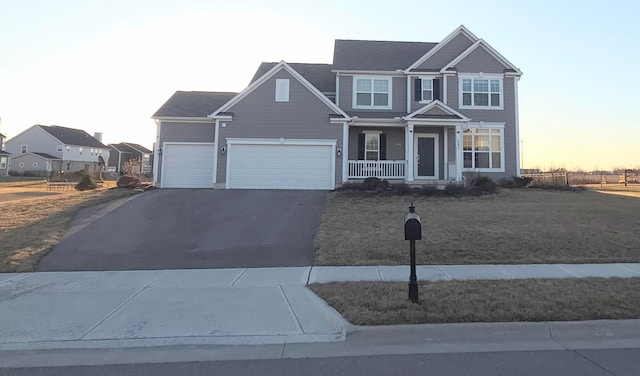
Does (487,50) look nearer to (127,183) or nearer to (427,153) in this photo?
(427,153)

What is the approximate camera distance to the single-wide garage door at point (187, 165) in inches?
821

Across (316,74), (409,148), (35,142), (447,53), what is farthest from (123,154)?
(409,148)

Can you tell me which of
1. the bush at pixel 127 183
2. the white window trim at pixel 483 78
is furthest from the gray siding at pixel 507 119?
the bush at pixel 127 183

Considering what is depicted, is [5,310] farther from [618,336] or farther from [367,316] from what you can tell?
[618,336]

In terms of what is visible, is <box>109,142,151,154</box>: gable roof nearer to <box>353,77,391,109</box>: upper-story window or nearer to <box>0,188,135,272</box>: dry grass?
<box>0,188,135,272</box>: dry grass

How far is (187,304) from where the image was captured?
6488 mm

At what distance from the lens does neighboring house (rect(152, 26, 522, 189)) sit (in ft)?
64.2

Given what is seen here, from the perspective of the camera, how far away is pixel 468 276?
25.7 feet

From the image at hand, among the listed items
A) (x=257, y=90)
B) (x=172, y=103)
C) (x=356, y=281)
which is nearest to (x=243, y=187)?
(x=257, y=90)

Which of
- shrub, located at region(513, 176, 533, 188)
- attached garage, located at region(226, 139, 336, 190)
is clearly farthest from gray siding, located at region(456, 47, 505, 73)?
attached garage, located at region(226, 139, 336, 190)

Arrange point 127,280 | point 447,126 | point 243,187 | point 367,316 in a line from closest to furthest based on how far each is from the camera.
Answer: point 367,316
point 127,280
point 243,187
point 447,126

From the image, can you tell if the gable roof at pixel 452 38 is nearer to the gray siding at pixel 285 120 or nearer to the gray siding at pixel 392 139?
the gray siding at pixel 392 139

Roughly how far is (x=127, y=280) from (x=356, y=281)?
4.51 metres

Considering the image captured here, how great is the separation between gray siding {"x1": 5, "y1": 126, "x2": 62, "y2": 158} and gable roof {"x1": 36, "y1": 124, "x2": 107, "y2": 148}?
31.3 inches
